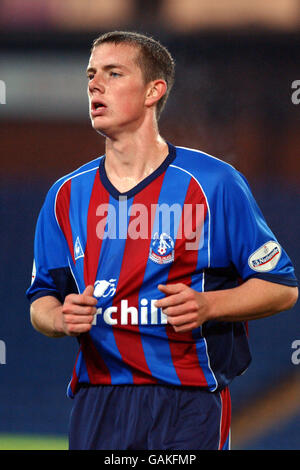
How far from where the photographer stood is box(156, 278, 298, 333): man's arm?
5.22 feet

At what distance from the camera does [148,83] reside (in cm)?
199

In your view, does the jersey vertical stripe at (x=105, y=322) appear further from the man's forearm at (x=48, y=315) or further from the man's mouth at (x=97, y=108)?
the man's mouth at (x=97, y=108)

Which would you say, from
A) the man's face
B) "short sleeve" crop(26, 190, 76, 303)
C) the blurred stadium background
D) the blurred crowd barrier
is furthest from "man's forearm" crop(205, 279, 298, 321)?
the blurred crowd barrier

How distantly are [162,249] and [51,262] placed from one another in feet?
1.09

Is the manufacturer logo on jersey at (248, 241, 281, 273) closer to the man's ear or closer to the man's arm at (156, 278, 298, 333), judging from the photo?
the man's arm at (156, 278, 298, 333)

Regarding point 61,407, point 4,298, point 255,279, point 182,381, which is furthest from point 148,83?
point 61,407

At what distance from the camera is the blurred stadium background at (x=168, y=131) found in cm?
292

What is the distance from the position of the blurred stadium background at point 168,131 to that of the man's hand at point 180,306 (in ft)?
4.55

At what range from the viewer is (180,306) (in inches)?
62.7

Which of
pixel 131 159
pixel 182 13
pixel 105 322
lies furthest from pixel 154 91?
pixel 182 13

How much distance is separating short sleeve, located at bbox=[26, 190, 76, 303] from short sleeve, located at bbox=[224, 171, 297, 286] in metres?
0.46

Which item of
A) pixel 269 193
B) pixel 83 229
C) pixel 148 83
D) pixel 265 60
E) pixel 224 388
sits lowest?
pixel 224 388
